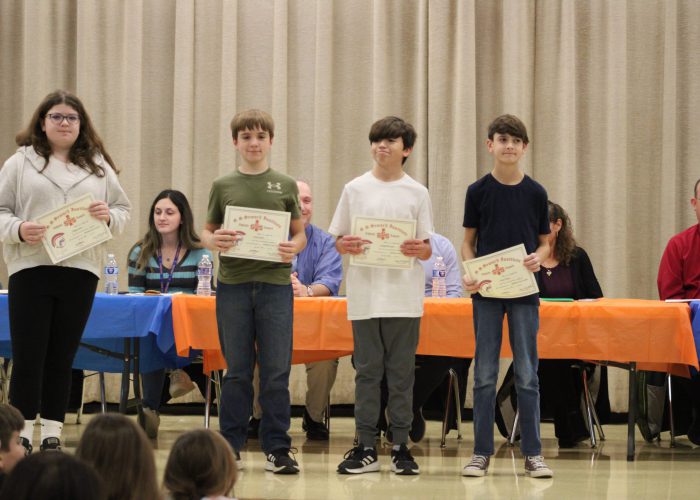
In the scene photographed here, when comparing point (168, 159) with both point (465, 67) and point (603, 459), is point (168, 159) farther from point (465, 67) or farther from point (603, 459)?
point (603, 459)

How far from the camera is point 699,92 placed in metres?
7.65

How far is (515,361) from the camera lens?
4598mm

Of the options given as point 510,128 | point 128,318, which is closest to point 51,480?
point 510,128

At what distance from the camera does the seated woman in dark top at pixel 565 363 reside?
5887 mm

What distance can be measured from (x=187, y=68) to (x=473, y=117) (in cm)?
232

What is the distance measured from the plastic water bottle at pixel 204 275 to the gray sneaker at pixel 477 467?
1948 millimetres

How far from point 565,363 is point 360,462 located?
1.88 m

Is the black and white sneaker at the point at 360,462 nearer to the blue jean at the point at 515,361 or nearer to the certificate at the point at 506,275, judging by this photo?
the blue jean at the point at 515,361

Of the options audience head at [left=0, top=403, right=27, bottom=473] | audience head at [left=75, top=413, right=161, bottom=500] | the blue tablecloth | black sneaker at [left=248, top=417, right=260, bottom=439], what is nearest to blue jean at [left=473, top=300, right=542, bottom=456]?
the blue tablecloth

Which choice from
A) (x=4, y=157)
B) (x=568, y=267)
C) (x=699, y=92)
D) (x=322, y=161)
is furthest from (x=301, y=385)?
(x=699, y=92)

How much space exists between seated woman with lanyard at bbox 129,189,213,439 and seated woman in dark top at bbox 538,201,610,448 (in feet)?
7.22

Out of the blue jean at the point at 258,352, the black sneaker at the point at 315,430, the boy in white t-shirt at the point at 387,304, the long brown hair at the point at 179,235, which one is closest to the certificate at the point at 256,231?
the blue jean at the point at 258,352

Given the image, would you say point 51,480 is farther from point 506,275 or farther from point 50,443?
point 506,275

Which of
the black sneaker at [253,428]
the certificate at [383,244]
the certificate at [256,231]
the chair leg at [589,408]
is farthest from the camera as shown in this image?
the black sneaker at [253,428]
